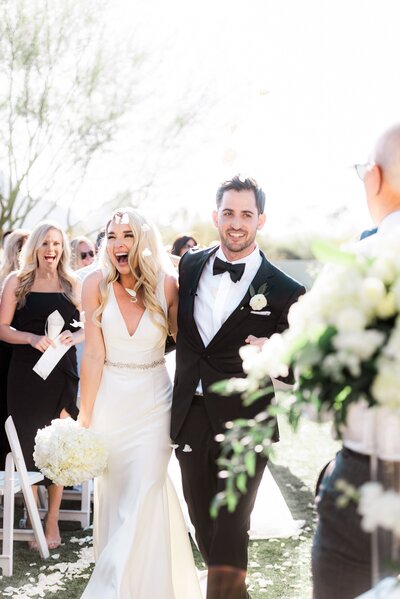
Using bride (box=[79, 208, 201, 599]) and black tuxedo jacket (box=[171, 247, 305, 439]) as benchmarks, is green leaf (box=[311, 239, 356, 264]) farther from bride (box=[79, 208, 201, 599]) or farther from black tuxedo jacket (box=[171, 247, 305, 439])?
bride (box=[79, 208, 201, 599])

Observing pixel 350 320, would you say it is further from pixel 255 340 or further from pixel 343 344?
pixel 255 340

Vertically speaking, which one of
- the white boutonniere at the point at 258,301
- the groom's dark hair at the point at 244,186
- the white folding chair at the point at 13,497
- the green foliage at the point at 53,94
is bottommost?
the white folding chair at the point at 13,497

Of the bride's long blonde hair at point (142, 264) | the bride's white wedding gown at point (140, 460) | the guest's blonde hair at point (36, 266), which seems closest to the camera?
the bride's white wedding gown at point (140, 460)

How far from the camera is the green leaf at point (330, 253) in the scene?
1660 millimetres

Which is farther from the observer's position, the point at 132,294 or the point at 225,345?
the point at 132,294

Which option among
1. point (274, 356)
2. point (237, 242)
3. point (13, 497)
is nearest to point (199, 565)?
point (13, 497)

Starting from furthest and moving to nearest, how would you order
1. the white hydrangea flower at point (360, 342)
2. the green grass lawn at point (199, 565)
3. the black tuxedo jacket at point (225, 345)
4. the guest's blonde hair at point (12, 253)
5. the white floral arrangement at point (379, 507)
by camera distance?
the guest's blonde hair at point (12, 253) < the green grass lawn at point (199, 565) < the black tuxedo jacket at point (225, 345) < the white hydrangea flower at point (360, 342) < the white floral arrangement at point (379, 507)

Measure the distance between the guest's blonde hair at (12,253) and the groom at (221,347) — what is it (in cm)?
287

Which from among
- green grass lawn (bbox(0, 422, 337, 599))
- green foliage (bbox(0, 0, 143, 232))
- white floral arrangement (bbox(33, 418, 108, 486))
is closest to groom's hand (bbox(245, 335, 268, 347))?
green grass lawn (bbox(0, 422, 337, 599))

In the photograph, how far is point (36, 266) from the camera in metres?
6.23

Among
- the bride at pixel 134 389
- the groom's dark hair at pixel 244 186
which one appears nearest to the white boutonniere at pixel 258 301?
the groom's dark hair at pixel 244 186

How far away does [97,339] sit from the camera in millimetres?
4414

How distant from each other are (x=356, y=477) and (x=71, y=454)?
2196 millimetres

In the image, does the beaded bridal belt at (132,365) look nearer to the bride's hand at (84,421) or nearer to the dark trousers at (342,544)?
the bride's hand at (84,421)
